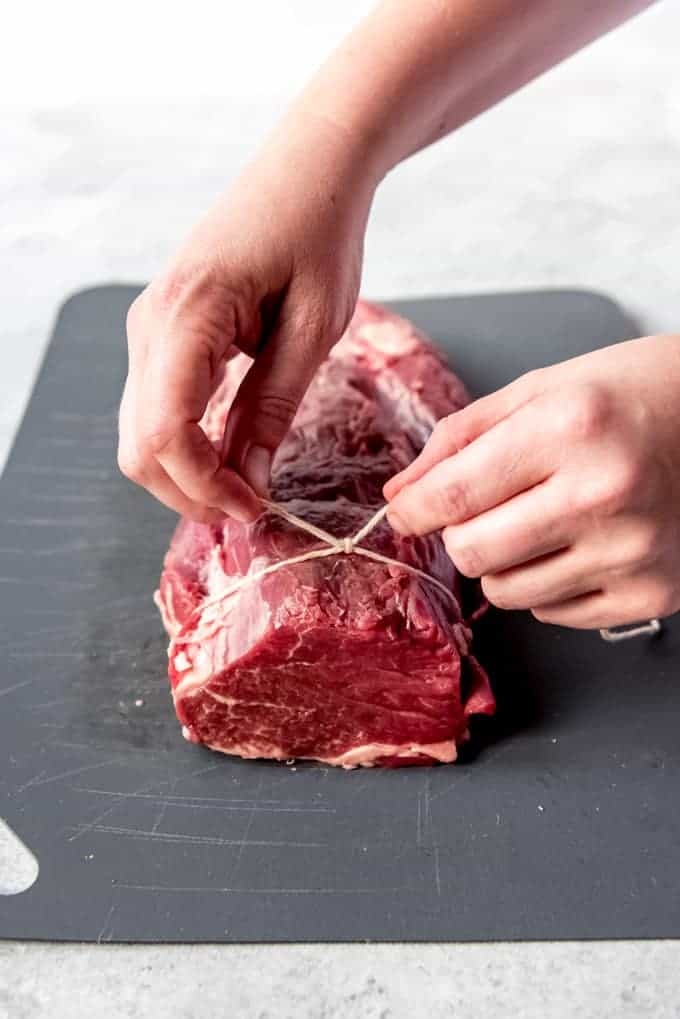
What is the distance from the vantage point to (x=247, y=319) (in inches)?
80.0

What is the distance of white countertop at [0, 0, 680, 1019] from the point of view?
3.54m

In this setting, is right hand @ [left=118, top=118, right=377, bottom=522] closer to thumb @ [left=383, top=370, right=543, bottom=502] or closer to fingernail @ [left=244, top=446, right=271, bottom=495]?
fingernail @ [left=244, top=446, right=271, bottom=495]

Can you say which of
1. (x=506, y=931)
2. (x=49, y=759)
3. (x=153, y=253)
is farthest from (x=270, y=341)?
(x=153, y=253)

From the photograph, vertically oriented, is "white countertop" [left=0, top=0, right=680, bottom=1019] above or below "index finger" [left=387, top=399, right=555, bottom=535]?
below

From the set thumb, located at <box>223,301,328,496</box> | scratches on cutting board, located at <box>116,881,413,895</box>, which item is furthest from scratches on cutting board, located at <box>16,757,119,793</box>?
thumb, located at <box>223,301,328,496</box>

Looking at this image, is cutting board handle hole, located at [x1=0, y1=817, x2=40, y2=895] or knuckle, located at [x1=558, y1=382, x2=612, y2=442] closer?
knuckle, located at [x1=558, y1=382, x2=612, y2=442]

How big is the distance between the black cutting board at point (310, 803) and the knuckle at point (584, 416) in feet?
2.44

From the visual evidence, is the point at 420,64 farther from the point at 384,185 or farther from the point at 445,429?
the point at 384,185

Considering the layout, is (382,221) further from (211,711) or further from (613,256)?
(211,711)

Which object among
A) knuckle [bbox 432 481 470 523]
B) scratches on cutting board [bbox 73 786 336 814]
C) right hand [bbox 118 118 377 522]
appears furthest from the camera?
scratches on cutting board [bbox 73 786 336 814]

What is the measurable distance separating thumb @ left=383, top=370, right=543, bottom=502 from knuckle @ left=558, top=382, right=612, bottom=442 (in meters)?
0.12

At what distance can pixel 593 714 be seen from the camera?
2.27m

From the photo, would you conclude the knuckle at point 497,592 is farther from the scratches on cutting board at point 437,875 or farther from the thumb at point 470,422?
the scratches on cutting board at point 437,875

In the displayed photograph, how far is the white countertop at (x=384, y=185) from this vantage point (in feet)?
11.6
